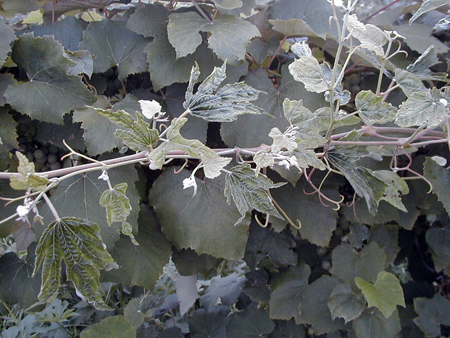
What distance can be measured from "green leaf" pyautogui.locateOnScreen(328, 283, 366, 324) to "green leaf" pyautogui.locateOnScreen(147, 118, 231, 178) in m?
0.60

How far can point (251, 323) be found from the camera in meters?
1.15

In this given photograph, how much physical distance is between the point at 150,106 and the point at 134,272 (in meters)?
0.43

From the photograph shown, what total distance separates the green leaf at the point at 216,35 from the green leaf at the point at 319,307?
0.63m

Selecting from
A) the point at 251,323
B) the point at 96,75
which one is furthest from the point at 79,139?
the point at 251,323

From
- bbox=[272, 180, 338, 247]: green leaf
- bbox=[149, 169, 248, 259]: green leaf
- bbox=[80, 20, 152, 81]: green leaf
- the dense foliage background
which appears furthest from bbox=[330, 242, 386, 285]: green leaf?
bbox=[80, 20, 152, 81]: green leaf

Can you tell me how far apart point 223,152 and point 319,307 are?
595mm

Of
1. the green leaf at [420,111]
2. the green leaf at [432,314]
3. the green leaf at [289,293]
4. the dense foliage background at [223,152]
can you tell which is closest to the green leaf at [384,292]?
→ the dense foliage background at [223,152]

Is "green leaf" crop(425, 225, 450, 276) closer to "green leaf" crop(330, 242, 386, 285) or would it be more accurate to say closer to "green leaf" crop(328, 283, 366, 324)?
"green leaf" crop(330, 242, 386, 285)

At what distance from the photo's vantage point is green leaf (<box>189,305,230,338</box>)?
1.30 metres

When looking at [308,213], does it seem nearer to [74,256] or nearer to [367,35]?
[367,35]

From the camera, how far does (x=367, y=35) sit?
2.08 feet

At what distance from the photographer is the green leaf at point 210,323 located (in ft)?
4.25

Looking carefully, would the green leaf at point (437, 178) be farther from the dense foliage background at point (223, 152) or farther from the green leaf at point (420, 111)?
the green leaf at point (420, 111)

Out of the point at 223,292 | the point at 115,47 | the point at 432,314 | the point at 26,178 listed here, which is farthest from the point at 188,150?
the point at 223,292
